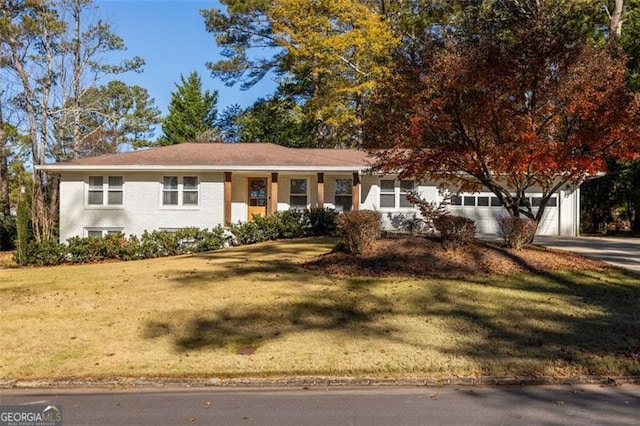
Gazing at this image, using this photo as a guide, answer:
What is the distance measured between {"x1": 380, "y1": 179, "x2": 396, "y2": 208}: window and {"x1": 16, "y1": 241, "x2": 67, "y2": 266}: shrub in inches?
480

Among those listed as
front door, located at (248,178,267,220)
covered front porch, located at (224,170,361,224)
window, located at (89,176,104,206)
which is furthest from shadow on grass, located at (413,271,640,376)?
window, located at (89,176,104,206)

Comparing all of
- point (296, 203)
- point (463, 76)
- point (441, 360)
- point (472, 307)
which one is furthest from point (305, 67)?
point (441, 360)

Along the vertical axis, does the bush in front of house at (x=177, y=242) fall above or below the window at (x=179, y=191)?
below

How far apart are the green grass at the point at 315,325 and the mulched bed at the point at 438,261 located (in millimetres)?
437

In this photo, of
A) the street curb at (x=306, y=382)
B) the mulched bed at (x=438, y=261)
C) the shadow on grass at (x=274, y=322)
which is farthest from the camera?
the mulched bed at (x=438, y=261)

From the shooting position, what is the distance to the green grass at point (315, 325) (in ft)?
20.1

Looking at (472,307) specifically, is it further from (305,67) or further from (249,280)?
(305,67)

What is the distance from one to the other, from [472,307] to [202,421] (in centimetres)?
511

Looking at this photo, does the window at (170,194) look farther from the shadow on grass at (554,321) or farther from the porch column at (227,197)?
the shadow on grass at (554,321)

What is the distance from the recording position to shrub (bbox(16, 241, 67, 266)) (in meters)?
15.3

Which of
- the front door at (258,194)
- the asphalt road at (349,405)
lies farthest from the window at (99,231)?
the asphalt road at (349,405)

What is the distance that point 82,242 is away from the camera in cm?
1557

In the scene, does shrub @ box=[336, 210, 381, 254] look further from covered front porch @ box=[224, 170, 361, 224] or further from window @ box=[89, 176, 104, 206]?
window @ box=[89, 176, 104, 206]

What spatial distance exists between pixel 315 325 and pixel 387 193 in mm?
14496
